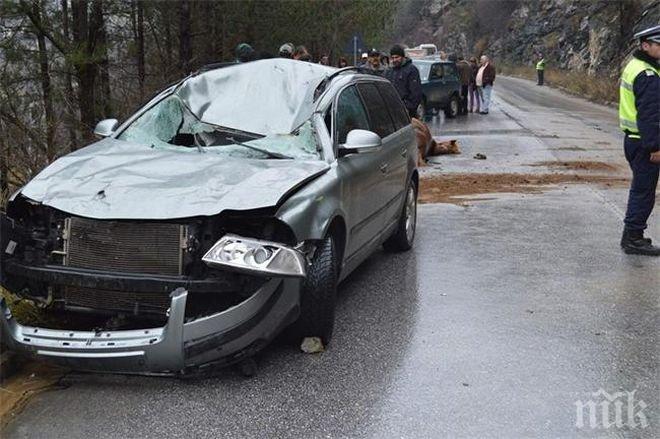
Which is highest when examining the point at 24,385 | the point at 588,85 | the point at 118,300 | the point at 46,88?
the point at 46,88

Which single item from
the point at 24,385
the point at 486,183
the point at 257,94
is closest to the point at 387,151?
the point at 257,94

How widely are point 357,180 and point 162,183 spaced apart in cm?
153

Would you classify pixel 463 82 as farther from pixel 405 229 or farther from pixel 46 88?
pixel 405 229

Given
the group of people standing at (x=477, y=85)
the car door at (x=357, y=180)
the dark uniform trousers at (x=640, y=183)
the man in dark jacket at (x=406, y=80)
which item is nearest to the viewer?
the car door at (x=357, y=180)

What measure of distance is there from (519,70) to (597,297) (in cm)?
6434

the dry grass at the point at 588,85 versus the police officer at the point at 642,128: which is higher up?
the police officer at the point at 642,128

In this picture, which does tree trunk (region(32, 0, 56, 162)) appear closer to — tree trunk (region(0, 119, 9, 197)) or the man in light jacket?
tree trunk (region(0, 119, 9, 197))

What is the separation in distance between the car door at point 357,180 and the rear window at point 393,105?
2.78 feet

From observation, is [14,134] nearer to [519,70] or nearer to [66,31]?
[66,31]

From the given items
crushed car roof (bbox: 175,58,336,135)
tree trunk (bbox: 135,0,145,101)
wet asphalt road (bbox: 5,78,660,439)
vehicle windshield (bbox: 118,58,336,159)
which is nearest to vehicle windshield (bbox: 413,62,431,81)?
tree trunk (bbox: 135,0,145,101)

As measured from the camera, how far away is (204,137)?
5.27 m

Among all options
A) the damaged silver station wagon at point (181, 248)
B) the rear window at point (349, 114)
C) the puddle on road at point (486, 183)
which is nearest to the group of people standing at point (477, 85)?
the puddle on road at point (486, 183)

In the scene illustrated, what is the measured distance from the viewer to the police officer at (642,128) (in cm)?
644

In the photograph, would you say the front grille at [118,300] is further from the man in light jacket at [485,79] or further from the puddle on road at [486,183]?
the man in light jacket at [485,79]
